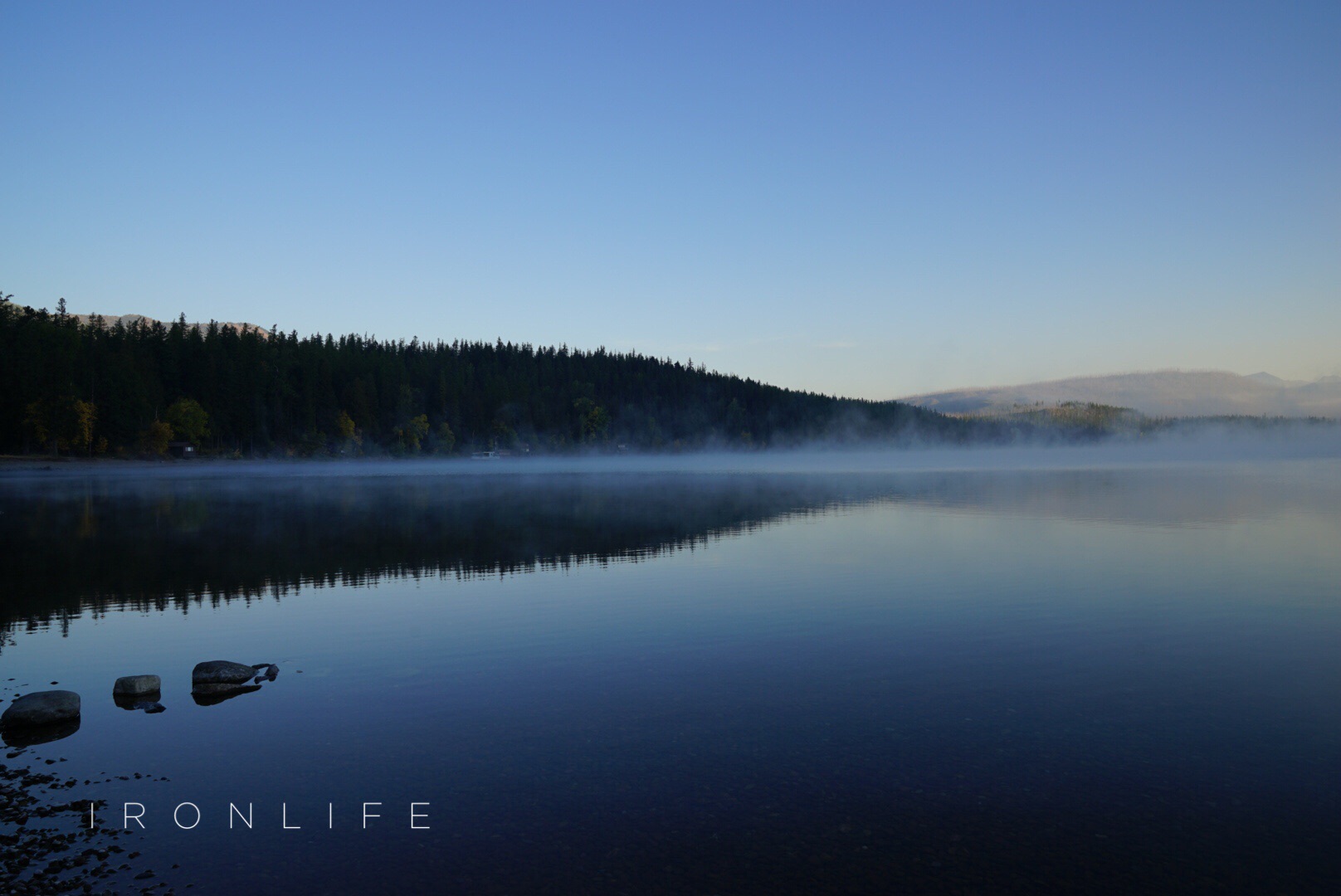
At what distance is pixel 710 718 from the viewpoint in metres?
13.8

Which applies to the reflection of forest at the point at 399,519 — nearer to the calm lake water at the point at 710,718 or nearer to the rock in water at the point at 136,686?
the calm lake water at the point at 710,718

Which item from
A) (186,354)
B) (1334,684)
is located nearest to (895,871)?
(1334,684)

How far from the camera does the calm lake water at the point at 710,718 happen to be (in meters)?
9.21

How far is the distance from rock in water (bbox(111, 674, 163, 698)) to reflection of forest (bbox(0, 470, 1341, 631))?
28.8 feet

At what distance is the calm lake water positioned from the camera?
363 inches

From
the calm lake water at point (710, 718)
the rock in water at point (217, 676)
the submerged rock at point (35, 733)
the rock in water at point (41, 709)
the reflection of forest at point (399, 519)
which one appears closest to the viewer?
the calm lake water at point (710, 718)

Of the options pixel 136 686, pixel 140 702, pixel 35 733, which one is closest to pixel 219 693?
pixel 140 702

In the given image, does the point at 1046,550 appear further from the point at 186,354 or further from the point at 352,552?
the point at 186,354

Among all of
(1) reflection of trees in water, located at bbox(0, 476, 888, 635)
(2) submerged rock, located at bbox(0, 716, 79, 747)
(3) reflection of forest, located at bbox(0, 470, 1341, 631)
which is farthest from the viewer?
(3) reflection of forest, located at bbox(0, 470, 1341, 631)

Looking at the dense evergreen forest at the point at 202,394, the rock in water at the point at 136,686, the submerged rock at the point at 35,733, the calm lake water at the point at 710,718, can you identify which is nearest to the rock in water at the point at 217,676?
the calm lake water at the point at 710,718

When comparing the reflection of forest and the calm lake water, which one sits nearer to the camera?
the calm lake water

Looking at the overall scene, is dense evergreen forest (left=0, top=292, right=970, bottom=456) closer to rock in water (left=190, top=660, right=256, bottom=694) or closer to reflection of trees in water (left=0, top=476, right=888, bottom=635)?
reflection of trees in water (left=0, top=476, right=888, bottom=635)

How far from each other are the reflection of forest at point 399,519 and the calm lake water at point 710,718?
560 mm

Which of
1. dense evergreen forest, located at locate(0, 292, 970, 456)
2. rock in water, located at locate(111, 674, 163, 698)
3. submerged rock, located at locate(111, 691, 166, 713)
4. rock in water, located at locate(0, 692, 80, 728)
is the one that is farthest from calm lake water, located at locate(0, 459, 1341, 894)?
dense evergreen forest, located at locate(0, 292, 970, 456)
